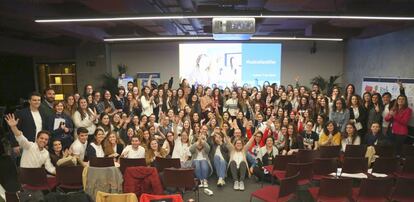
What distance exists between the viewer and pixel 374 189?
3.70 meters

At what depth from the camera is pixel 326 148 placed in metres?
5.17

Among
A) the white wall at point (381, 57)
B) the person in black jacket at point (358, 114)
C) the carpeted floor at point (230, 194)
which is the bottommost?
the carpeted floor at point (230, 194)

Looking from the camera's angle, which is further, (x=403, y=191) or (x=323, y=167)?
(x=323, y=167)

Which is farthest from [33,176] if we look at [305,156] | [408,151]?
[408,151]

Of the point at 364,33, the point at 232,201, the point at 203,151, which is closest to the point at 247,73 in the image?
the point at 364,33

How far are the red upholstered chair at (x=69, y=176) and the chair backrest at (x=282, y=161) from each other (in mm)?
2976

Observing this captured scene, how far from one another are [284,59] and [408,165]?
789cm

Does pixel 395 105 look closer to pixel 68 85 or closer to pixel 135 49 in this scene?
pixel 135 49

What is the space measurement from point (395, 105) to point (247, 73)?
537 centimetres

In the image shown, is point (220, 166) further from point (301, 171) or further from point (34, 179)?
point (34, 179)

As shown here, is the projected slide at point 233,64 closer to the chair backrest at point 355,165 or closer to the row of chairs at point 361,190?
the chair backrest at point 355,165

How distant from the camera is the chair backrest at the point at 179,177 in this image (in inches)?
168

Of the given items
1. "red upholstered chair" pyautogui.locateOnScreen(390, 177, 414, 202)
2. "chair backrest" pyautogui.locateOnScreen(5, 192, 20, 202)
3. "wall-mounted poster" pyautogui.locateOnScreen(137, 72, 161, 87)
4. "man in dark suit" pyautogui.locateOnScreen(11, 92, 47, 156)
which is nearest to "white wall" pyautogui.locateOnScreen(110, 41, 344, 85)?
"wall-mounted poster" pyautogui.locateOnScreen(137, 72, 161, 87)

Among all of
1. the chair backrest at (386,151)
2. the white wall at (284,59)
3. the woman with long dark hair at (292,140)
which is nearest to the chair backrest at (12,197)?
the woman with long dark hair at (292,140)
